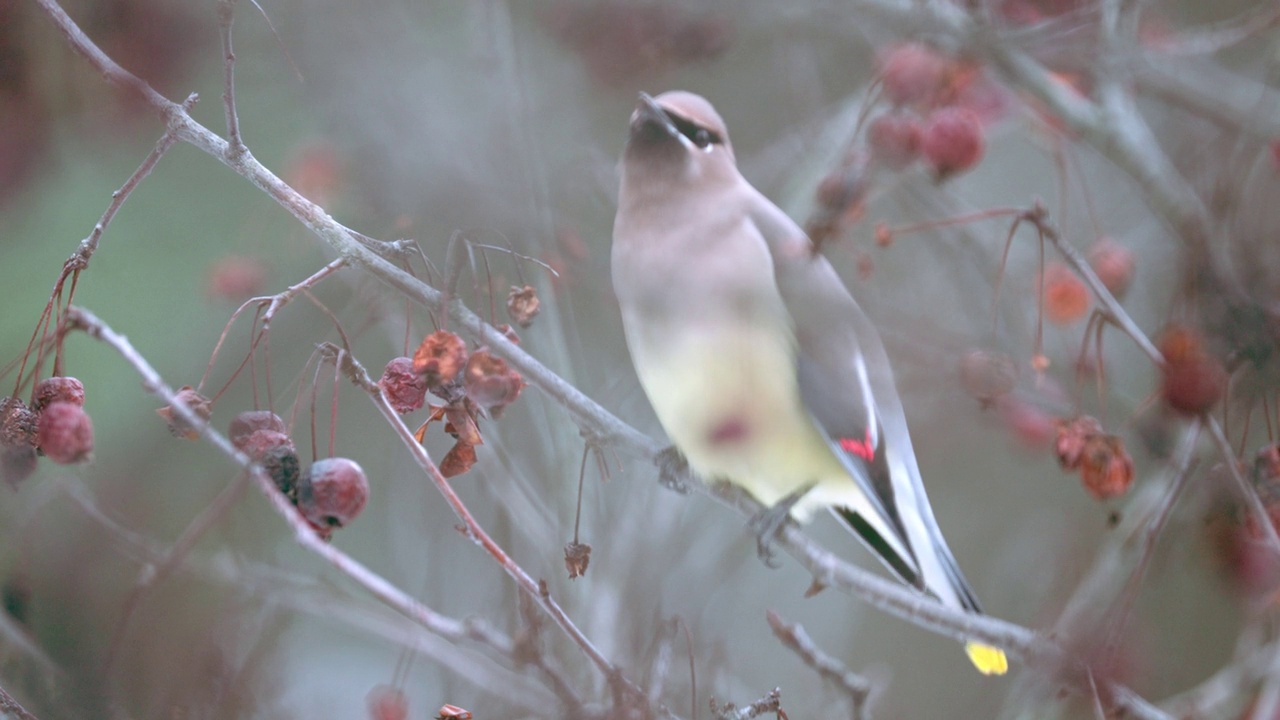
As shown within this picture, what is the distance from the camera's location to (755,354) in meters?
2.06

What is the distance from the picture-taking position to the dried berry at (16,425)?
1396 millimetres

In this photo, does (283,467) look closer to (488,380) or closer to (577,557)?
(488,380)

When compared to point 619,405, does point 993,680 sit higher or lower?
lower

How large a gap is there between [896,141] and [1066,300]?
1.97 feet

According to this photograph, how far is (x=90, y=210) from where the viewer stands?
2.60 m

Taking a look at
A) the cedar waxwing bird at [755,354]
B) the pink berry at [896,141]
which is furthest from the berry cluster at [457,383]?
the pink berry at [896,141]

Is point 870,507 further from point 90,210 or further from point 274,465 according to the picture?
point 90,210

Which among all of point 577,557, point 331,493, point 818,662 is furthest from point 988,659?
point 331,493

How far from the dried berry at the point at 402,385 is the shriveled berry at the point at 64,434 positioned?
39 cm

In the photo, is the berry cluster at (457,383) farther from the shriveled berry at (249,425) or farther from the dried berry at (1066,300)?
the dried berry at (1066,300)

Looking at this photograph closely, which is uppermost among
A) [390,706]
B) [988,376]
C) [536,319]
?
[536,319]

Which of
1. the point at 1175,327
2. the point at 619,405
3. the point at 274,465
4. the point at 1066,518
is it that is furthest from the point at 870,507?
the point at 1066,518

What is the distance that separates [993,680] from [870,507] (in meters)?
1.95

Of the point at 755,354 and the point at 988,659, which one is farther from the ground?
the point at 755,354
